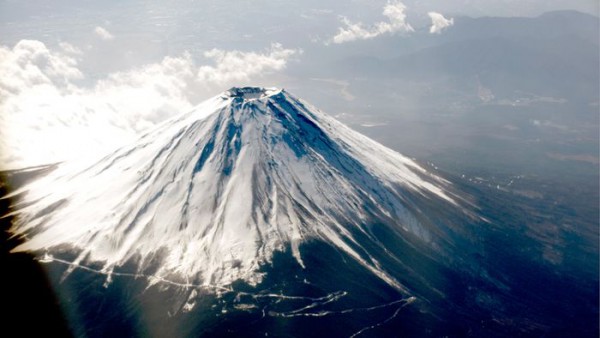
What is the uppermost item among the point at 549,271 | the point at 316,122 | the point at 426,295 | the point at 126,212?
the point at 316,122

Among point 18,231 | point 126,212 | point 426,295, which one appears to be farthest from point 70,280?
point 426,295

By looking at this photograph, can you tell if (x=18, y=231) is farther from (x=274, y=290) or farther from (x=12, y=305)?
(x=274, y=290)

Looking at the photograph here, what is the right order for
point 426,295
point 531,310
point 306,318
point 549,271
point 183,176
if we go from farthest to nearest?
1. point 549,271
2. point 183,176
3. point 531,310
4. point 426,295
5. point 306,318

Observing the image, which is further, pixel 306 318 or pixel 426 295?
pixel 426 295

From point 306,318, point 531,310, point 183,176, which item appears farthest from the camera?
point 183,176

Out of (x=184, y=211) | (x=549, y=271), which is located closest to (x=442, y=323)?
(x=549, y=271)

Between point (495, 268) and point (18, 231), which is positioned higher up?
point (18, 231)
